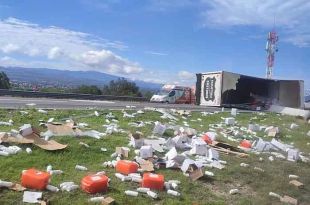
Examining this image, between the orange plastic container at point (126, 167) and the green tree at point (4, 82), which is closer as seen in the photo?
the orange plastic container at point (126, 167)

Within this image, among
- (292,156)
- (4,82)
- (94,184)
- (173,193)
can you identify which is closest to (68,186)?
(94,184)

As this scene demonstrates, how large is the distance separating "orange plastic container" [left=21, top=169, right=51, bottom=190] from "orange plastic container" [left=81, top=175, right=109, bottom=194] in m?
0.56

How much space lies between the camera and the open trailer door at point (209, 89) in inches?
1243

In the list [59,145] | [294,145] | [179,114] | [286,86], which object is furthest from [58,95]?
[59,145]

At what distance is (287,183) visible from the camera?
29.5 ft

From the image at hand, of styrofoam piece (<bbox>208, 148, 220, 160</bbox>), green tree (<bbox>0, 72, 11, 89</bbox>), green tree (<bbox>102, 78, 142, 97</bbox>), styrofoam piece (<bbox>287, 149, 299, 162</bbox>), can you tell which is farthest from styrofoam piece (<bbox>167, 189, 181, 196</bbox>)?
Answer: green tree (<bbox>102, 78, 142, 97</bbox>)

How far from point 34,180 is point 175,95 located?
3467cm

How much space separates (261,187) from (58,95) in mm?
24637

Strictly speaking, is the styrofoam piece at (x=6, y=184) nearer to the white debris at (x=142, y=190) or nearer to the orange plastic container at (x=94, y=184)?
the orange plastic container at (x=94, y=184)

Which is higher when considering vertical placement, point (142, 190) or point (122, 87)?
point (122, 87)

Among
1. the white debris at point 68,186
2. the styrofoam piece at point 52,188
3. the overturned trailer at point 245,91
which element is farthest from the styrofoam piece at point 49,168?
the overturned trailer at point 245,91

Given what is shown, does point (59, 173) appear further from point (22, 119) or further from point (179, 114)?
point (179, 114)

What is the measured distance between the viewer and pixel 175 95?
135 feet

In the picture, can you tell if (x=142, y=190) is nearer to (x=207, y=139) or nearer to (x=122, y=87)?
(x=207, y=139)
